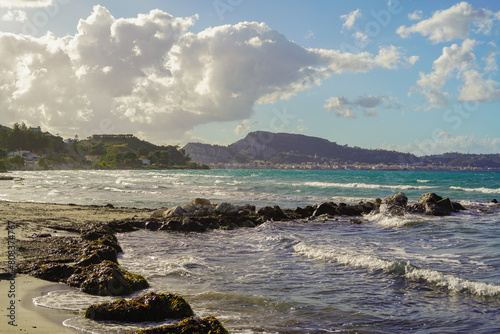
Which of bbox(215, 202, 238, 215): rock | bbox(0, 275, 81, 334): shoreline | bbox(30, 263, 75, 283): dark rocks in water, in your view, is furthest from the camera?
bbox(215, 202, 238, 215): rock

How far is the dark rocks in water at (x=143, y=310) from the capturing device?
22.8ft

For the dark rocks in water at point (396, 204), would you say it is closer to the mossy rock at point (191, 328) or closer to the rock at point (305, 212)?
the rock at point (305, 212)

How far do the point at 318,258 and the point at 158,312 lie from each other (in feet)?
23.1

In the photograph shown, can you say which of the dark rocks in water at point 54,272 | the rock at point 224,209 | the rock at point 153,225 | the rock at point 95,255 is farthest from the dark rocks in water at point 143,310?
the rock at point 224,209

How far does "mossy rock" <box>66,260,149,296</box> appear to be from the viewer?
343 inches

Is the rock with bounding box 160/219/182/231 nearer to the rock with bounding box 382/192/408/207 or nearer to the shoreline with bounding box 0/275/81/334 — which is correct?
the shoreline with bounding box 0/275/81/334

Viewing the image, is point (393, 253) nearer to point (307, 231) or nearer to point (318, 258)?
point (318, 258)

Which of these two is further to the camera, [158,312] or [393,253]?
[393,253]

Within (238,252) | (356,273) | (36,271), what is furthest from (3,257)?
(356,273)

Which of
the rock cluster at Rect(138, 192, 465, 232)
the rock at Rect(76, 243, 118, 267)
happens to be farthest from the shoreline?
the rock cluster at Rect(138, 192, 465, 232)

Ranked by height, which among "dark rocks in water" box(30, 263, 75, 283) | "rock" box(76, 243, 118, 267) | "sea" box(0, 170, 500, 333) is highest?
"rock" box(76, 243, 118, 267)

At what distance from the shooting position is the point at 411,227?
66.4 ft

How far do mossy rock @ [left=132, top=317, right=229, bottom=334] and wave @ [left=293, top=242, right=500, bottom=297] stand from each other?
6255mm

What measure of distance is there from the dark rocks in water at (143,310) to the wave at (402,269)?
6248 mm
